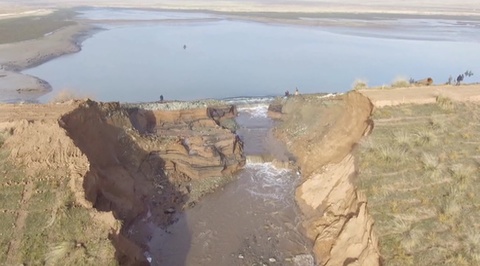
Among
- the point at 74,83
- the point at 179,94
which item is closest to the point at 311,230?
the point at 179,94

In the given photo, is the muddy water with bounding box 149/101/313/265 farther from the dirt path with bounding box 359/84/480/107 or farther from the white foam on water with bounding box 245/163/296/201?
the dirt path with bounding box 359/84/480/107

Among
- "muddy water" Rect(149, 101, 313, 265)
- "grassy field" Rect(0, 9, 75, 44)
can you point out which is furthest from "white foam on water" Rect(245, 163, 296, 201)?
"grassy field" Rect(0, 9, 75, 44)

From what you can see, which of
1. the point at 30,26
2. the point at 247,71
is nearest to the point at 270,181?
the point at 247,71

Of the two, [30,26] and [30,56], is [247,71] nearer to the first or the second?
[30,56]

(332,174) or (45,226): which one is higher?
(45,226)

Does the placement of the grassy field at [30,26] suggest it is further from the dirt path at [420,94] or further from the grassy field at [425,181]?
the grassy field at [425,181]

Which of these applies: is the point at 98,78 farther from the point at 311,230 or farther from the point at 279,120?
the point at 311,230
